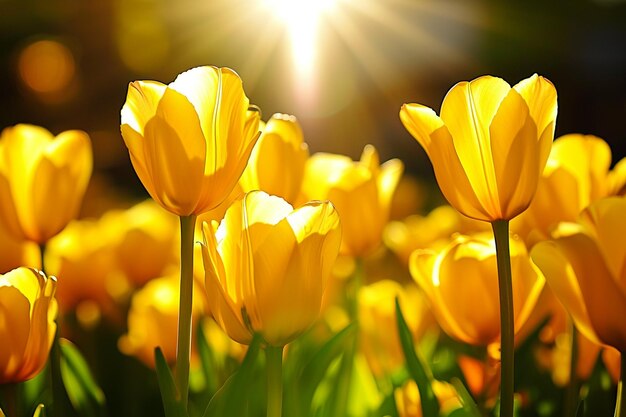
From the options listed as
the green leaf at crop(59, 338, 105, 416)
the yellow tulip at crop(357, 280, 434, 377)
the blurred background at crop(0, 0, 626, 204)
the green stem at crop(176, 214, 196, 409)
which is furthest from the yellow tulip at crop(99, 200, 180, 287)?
the blurred background at crop(0, 0, 626, 204)

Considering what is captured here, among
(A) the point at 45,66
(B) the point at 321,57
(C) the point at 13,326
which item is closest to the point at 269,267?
(C) the point at 13,326

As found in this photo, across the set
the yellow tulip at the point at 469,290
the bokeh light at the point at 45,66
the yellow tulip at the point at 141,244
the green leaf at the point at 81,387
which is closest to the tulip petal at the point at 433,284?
the yellow tulip at the point at 469,290

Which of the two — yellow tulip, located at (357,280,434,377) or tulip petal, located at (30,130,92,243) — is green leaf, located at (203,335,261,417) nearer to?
tulip petal, located at (30,130,92,243)

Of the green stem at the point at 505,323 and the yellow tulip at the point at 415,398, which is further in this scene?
the yellow tulip at the point at 415,398

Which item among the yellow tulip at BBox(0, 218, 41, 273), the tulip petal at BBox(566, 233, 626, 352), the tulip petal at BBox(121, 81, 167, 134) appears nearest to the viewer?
the tulip petal at BBox(566, 233, 626, 352)

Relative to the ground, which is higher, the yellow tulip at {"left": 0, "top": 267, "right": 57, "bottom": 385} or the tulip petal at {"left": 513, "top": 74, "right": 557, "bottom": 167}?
the tulip petal at {"left": 513, "top": 74, "right": 557, "bottom": 167}

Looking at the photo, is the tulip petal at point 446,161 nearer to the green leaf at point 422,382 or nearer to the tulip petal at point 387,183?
the green leaf at point 422,382
